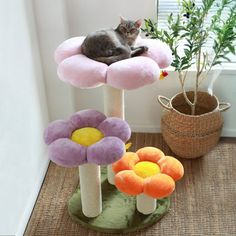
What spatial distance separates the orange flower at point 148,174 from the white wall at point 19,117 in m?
0.45

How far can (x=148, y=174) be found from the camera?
175 centimetres

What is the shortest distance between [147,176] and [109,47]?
0.60 m

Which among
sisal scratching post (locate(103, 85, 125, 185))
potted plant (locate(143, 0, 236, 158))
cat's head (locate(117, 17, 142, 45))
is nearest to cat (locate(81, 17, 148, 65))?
cat's head (locate(117, 17, 142, 45))

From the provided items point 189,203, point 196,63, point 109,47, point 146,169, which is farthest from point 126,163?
point 196,63

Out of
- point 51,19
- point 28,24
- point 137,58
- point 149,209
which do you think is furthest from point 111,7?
point 149,209

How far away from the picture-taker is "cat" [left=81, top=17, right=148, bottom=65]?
1.63m

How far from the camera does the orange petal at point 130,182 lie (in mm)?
1696

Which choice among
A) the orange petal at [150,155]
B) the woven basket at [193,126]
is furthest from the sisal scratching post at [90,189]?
the woven basket at [193,126]

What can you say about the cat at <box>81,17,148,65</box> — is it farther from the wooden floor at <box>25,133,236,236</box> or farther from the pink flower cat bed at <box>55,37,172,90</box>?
the wooden floor at <box>25,133,236,236</box>

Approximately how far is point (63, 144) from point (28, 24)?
2.27 feet

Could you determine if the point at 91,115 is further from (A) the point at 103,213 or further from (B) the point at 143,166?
(A) the point at 103,213

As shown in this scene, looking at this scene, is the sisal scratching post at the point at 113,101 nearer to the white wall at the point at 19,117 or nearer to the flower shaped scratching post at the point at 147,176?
the flower shaped scratching post at the point at 147,176

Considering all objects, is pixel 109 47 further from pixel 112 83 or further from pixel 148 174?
pixel 148 174

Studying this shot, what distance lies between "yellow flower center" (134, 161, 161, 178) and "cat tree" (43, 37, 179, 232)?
135 millimetres
